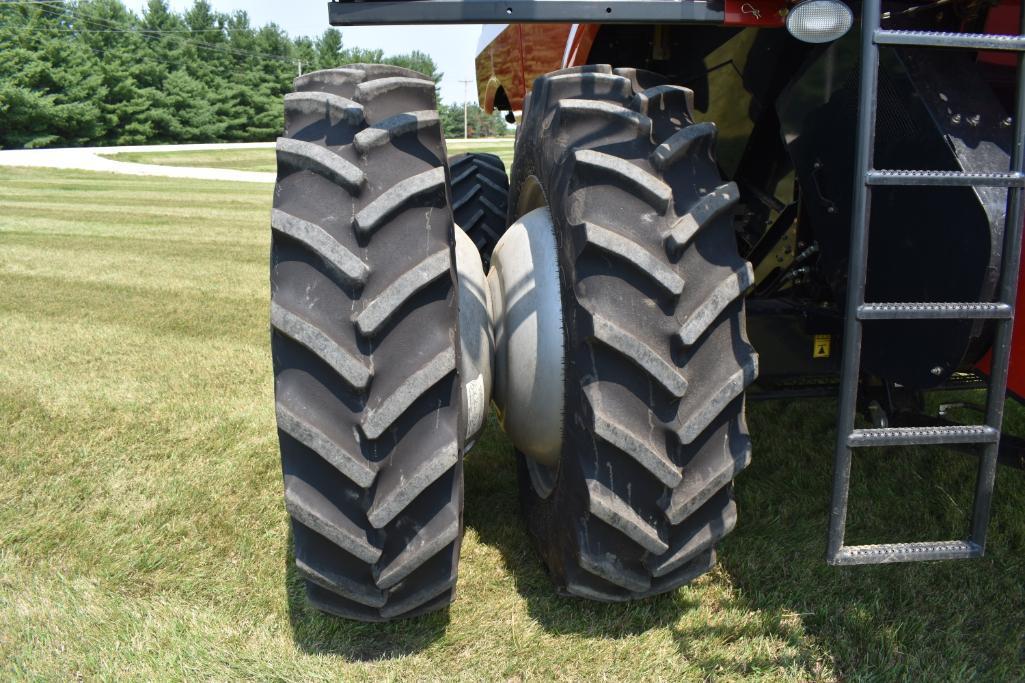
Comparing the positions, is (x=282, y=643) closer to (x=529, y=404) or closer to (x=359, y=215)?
(x=529, y=404)

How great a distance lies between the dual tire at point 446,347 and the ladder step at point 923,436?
34 cm

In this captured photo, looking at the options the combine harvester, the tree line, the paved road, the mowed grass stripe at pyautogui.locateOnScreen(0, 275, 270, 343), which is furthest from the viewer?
the tree line

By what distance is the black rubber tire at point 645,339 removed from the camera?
199 centimetres

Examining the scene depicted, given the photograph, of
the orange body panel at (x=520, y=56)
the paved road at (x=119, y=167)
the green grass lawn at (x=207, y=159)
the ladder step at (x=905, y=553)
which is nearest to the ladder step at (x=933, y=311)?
the ladder step at (x=905, y=553)

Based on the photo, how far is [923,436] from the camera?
5.84ft

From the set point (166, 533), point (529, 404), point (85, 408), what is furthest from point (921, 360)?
point (85, 408)

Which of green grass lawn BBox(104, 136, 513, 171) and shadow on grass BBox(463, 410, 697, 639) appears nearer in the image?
shadow on grass BBox(463, 410, 697, 639)

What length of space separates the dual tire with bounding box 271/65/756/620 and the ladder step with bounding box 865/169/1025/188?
0.43m

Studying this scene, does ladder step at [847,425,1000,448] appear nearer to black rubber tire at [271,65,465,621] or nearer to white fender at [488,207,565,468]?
white fender at [488,207,565,468]

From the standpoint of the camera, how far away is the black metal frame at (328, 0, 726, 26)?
6.55 ft

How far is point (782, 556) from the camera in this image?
2717mm

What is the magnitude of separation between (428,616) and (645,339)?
1.03 meters

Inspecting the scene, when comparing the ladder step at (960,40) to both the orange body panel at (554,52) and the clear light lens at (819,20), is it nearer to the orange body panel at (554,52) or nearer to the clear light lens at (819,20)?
the clear light lens at (819,20)

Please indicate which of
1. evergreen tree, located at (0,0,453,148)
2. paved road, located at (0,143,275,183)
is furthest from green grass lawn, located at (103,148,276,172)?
evergreen tree, located at (0,0,453,148)
